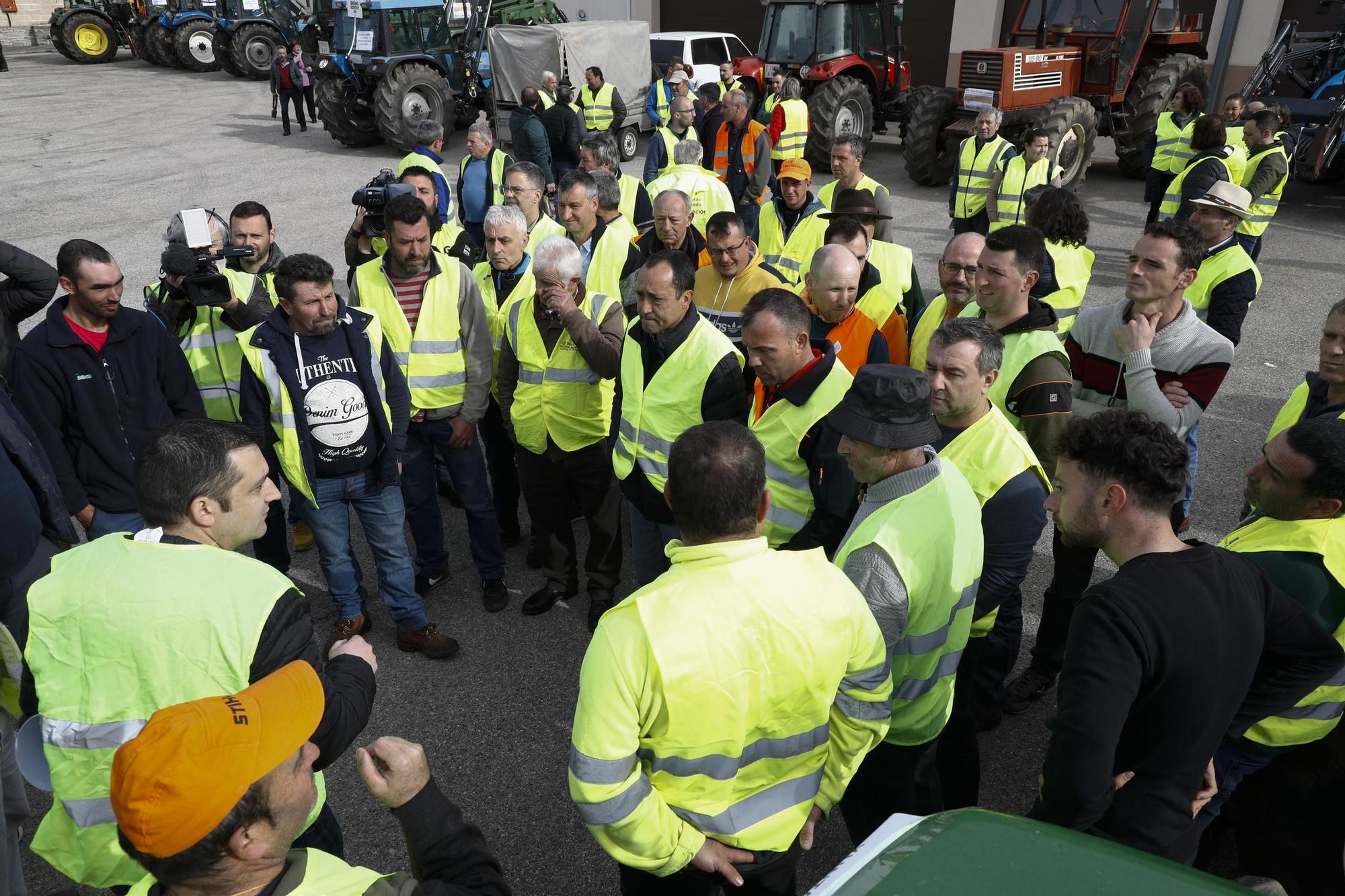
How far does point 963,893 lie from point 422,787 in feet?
3.26

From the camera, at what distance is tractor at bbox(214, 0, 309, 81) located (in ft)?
78.5

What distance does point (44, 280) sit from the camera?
420 centimetres

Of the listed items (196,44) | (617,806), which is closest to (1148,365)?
(617,806)

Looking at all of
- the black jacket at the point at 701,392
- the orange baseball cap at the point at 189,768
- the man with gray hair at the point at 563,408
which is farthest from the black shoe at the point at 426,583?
the orange baseball cap at the point at 189,768

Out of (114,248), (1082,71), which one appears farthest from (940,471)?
(1082,71)

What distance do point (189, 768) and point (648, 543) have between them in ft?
8.38

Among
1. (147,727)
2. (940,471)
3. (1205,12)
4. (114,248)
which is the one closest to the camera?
(147,727)

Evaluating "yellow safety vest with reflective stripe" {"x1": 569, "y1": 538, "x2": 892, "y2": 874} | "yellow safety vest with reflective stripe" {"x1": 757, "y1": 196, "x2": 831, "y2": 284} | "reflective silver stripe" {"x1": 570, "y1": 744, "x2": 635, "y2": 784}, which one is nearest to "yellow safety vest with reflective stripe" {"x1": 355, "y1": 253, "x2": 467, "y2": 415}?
"yellow safety vest with reflective stripe" {"x1": 757, "y1": 196, "x2": 831, "y2": 284}

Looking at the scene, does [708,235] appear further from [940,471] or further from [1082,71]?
[1082,71]

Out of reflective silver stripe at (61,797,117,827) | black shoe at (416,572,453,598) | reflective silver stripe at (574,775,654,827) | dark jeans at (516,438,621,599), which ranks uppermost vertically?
reflective silver stripe at (574,775,654,827)

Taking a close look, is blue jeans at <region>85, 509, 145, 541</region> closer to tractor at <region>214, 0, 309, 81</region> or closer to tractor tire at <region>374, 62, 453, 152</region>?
tractor tire at <region>374, 62, 453, 152</region>

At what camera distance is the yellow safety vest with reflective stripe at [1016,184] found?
6953mm

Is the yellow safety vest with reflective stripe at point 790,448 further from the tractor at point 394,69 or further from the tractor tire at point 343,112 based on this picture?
the tractor tire at point 343,112

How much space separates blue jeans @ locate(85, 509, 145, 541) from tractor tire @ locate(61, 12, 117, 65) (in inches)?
1268
